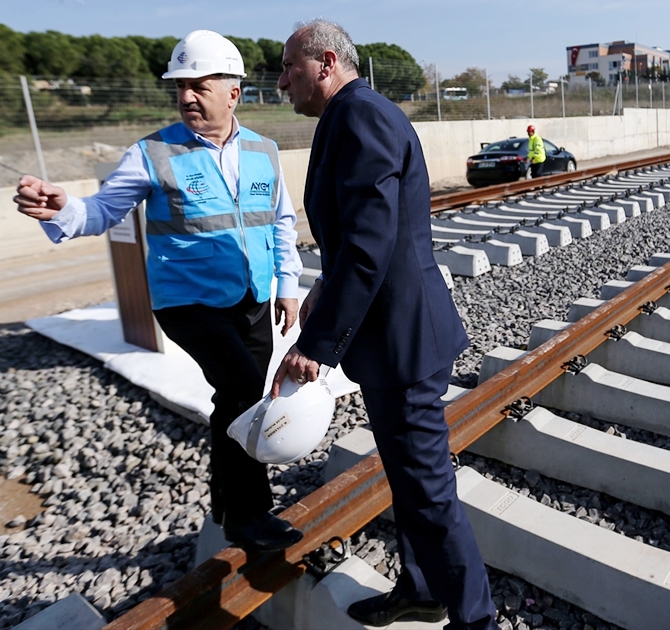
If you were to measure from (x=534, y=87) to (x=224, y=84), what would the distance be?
Answer: 32615mm

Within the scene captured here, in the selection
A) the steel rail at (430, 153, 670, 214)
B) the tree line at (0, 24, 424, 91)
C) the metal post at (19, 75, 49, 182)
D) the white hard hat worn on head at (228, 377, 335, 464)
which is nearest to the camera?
the white hard hat worn on head at (228, 377, 335, 464)

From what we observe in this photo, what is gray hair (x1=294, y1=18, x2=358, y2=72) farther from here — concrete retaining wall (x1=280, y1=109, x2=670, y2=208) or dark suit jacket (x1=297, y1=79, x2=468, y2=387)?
concrete retaining wall (x1=280, y1=109, x2=670, y2=208)

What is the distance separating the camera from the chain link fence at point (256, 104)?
695 inches

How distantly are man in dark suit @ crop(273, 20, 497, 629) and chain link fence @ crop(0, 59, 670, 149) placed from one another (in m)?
15.4

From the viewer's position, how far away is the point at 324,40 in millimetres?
1920

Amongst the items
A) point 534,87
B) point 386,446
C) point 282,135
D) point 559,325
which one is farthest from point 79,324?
point 534,87

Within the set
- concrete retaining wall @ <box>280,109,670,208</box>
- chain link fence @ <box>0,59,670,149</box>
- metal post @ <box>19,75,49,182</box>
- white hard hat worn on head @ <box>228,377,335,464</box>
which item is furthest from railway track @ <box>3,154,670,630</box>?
chain link fence @ <box>0,59,670,149</box>

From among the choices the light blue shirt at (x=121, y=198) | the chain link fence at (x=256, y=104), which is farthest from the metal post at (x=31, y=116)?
the light blue shirt at (x=121, y=198)

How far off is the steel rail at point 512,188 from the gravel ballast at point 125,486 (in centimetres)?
576

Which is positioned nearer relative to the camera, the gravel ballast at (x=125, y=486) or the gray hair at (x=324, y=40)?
the gray hair at (x=324, y=40)

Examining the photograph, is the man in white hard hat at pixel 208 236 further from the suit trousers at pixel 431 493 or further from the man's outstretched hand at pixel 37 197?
the suit trousers at pixel 431 493

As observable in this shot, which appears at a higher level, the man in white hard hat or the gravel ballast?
the man in white hard hat

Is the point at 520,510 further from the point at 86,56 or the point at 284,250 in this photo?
the point at 86,56

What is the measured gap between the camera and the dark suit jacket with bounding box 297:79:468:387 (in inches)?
69.8
